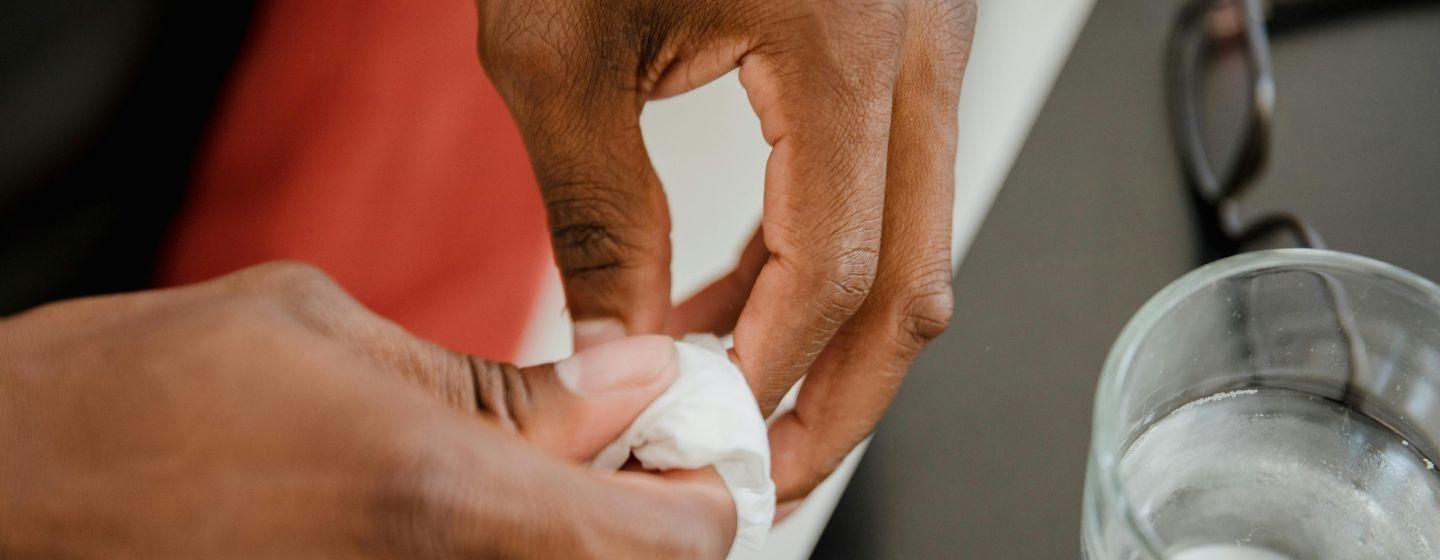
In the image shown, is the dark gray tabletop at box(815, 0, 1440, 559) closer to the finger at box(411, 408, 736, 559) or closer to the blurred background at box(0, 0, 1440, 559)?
the blurred background at box(0, 0, 1440, 559)

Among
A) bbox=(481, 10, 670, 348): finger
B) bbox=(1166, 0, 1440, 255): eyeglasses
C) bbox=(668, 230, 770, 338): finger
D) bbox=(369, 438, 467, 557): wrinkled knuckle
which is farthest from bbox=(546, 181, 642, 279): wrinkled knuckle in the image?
bbox=(1166, 0, 1440, 255): eyeglasses

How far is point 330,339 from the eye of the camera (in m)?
0.35

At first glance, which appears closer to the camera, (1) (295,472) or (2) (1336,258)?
(1) (295,472)

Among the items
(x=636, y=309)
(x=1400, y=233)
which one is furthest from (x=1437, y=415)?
(x=636, y=309)

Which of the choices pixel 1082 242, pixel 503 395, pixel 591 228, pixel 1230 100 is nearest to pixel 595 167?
pixel 591 228

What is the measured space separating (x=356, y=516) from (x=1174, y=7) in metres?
0.60

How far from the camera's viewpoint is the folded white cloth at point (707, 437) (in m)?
0.44

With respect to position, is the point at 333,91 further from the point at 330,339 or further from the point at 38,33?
the point at 330,339

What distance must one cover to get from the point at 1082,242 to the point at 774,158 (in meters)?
0.21

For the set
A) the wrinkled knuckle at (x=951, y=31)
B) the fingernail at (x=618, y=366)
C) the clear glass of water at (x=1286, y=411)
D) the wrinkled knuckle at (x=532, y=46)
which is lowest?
the clear glass of water at (x=1286, y=411)

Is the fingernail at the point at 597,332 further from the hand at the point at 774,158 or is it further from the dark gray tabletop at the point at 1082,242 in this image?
the dark gray tabletop at the point at 1082,242

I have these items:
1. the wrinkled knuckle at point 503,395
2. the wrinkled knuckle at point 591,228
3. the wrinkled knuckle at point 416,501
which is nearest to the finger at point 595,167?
the wrinkled knuckle at point 591,228

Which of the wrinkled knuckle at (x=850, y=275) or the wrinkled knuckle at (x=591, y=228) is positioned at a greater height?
the wrinkled knuckle at (x=591, y=228)

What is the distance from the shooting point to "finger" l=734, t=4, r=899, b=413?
0.49 m
